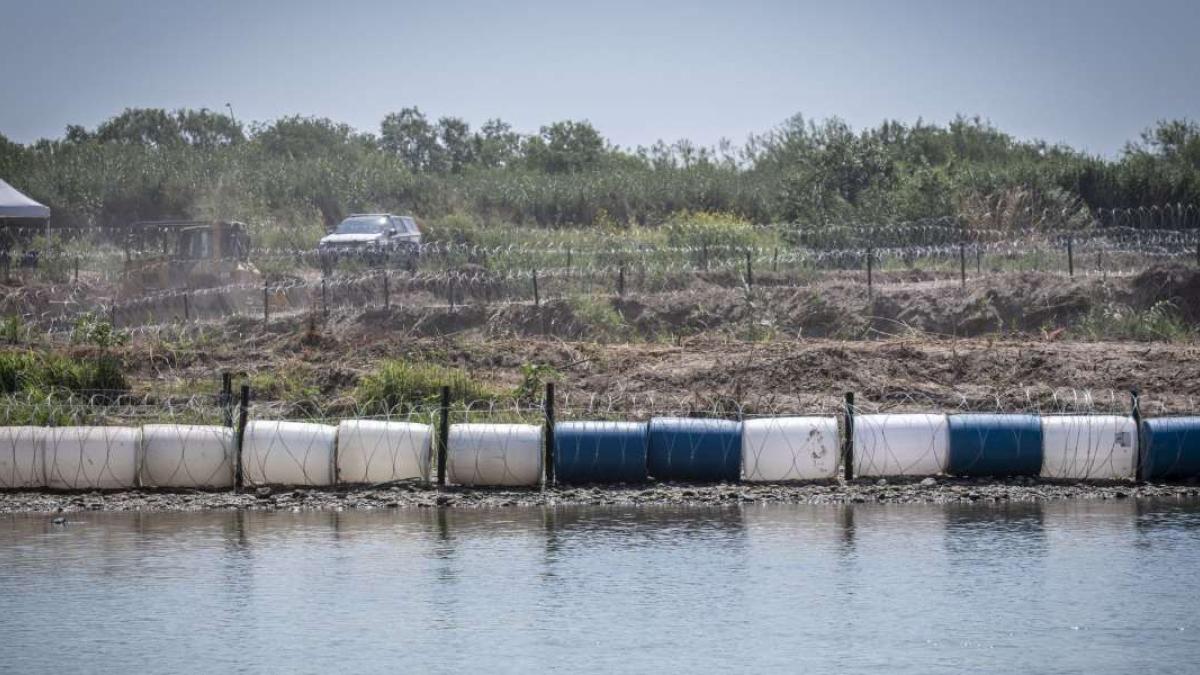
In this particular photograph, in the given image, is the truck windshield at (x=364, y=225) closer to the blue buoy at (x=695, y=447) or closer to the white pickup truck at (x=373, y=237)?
the white pickup truck at (x=373, y=237)

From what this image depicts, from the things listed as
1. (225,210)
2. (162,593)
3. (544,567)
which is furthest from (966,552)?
(225,210)

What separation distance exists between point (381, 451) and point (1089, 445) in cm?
1189

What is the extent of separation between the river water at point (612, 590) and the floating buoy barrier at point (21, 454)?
3.11 ft

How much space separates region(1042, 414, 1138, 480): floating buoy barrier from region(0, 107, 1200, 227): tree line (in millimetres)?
28705

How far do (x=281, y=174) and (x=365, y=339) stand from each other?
3823 cm

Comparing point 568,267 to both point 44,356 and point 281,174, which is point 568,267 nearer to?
point 44,356

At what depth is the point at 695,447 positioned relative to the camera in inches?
1083

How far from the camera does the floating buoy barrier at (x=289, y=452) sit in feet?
89.5

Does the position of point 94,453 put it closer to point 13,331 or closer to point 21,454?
point 21,454

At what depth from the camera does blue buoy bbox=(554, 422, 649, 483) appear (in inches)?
1081

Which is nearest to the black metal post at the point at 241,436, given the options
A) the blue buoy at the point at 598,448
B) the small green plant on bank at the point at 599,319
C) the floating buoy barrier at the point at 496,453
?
the floating buoy barrier at the point at 496,453

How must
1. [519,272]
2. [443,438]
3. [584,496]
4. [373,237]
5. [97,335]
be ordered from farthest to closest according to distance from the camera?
[373,237] < [519,272] < [97,335] < [443,438] < [584,496]

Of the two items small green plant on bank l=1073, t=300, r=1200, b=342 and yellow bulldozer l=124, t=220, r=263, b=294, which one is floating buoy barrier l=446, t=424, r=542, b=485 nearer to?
small green plant on bank l=1073, t=300, r=1200, b=342

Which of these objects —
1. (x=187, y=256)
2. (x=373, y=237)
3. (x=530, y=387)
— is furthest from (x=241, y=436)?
(x=187, y=256)
